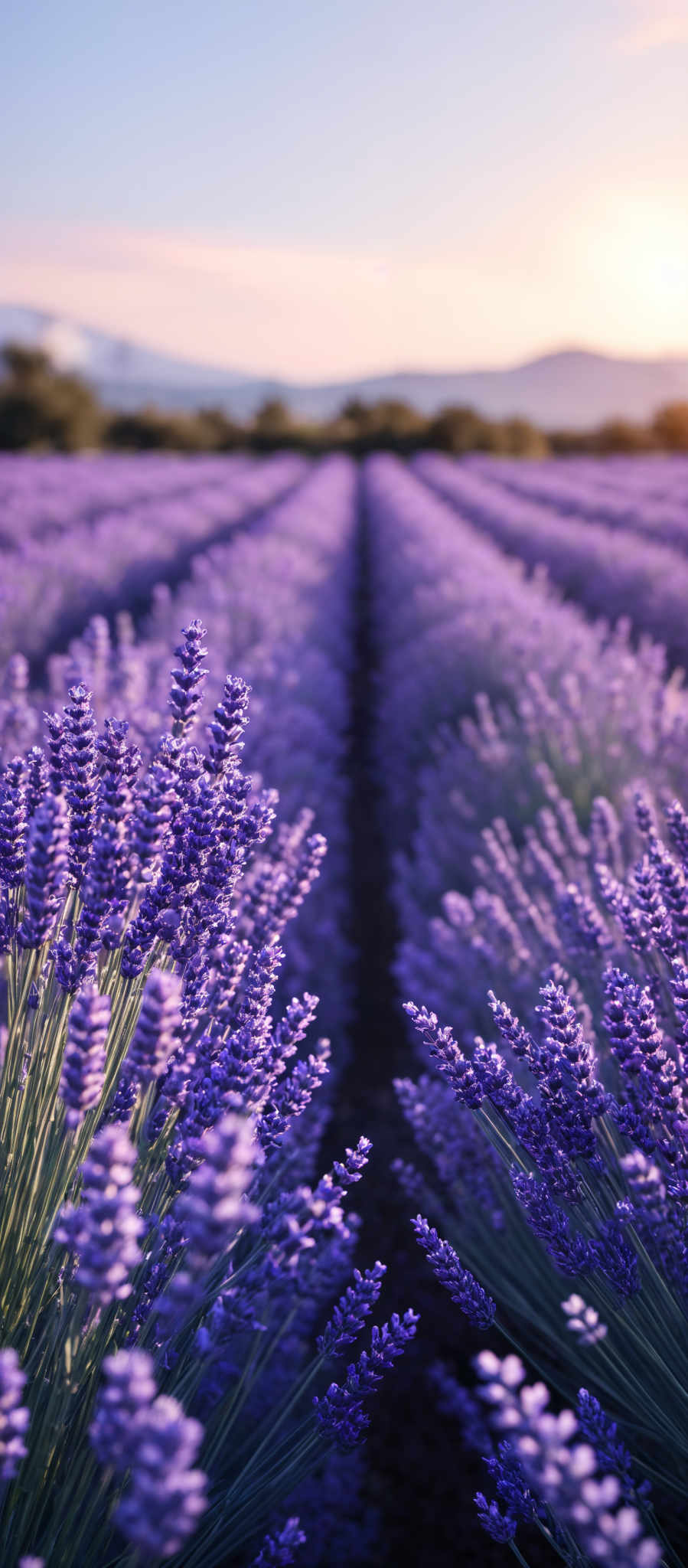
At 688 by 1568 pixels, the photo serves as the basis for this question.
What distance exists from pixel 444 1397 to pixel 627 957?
44.1 inches

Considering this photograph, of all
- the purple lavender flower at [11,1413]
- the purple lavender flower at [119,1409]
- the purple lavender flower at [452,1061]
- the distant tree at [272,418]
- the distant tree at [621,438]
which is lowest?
the purple lavender flower at [452,1061]

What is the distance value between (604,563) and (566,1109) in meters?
7.63

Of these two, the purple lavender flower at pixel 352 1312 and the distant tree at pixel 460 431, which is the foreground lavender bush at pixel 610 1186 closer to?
the purple lavender flower at pixel 352 1312

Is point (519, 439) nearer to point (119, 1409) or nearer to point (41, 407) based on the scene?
point (41, 407)

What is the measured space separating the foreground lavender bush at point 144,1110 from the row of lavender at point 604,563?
17.3 ft

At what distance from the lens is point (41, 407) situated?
2839cm

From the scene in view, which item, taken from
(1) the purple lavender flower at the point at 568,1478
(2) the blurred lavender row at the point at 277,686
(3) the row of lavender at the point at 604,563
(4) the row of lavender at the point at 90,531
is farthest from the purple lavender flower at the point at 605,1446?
(3) the row of lavender at the point at 604,563

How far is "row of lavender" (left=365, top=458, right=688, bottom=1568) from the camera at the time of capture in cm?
98

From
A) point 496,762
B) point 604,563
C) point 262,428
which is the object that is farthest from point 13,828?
point 262,428

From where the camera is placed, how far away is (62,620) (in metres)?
6.08

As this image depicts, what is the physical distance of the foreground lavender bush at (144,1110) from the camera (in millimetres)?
848

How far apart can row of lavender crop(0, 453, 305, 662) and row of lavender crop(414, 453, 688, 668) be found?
3339 mm

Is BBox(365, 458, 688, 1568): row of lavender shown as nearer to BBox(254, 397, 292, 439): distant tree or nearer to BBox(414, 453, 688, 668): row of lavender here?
BBox(414, 453, 688, 668): row of lavender

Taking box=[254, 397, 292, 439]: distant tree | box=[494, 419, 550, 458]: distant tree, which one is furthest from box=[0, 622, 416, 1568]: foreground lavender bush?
box=[254, 397, 292, 439]: distant tree
